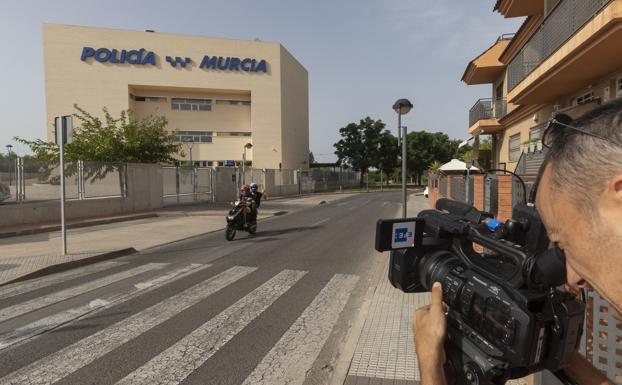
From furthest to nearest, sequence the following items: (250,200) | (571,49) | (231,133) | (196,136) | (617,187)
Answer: (231,133) < (196,136) < (250,200) < (571,49) < (617,187)

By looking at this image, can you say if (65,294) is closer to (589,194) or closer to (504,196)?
(504,196)

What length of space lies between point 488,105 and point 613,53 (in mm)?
13143

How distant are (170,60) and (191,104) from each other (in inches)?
175

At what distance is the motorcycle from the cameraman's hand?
9436 mm

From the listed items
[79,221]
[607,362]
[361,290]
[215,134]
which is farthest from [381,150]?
[607,362]

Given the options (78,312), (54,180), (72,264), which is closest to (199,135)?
(54,180)

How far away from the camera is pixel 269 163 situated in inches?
1512

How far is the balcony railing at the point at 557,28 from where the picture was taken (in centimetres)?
798

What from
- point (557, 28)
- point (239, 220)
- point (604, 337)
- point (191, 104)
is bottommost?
point (239, 220)

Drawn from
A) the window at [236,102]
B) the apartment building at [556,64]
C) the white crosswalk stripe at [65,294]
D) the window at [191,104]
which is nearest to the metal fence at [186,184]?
the white crosswalk stripe at [65,294]

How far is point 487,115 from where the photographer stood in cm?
2027

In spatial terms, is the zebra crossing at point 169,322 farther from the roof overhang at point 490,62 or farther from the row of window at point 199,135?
the row of window at point 199,135

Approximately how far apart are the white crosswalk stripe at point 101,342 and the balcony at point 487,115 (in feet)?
56.8

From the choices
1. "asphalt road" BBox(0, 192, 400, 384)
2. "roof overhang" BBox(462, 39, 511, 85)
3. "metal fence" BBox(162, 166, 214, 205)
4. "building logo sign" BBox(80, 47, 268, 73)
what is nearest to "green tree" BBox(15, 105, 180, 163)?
"metal fence" BBox(162, 166, 214, 205)
